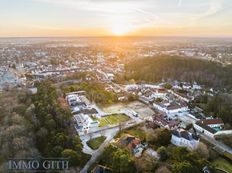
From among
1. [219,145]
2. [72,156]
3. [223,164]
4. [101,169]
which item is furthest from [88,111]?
[223,164]

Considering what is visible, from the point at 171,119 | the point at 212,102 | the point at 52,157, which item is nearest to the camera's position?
the point at 52,157

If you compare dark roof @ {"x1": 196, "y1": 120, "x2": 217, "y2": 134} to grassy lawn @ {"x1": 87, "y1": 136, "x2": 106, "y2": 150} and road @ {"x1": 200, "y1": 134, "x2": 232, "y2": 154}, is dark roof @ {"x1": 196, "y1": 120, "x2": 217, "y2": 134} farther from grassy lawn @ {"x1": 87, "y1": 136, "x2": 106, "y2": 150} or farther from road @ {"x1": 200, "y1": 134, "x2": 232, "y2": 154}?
grassy lawn @ {"x1": 87, "y1": 136, "x2": 106, "y2": 150}

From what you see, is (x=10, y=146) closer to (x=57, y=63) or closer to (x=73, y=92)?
(x=73, y=92)

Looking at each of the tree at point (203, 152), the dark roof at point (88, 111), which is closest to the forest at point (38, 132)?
the dark roof at point (88, 111)

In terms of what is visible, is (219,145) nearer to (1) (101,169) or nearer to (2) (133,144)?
(2) (133,144)

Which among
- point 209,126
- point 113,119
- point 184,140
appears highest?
point 184,140

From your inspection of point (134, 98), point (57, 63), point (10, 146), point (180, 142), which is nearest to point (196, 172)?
point (180, 142)
